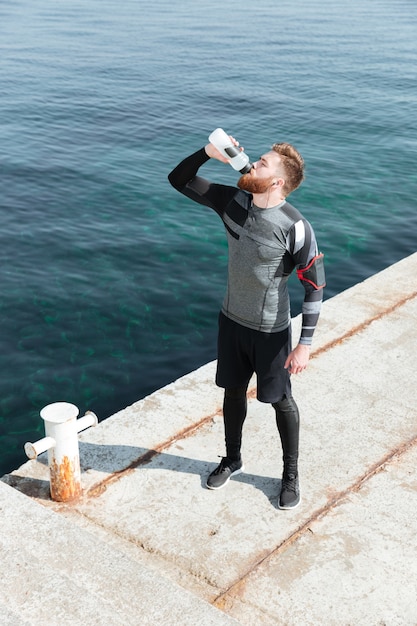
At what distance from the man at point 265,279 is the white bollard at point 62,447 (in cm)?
96

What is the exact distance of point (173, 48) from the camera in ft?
103

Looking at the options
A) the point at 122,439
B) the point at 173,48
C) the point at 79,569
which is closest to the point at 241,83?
the point at 173,48

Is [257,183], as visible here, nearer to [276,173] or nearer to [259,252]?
[276,173]

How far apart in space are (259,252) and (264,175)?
432 millimetres

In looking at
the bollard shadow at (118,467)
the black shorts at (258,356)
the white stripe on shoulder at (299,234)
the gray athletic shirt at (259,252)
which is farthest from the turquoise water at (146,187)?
the white stripe on shoulder at (299,234)

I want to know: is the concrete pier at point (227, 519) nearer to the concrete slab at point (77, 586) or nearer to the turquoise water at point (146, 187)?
the concrete slab at point (77, 586)

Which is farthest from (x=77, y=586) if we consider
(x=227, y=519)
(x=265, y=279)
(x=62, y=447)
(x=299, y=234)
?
(x=299, y=234)

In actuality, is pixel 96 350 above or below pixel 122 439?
below

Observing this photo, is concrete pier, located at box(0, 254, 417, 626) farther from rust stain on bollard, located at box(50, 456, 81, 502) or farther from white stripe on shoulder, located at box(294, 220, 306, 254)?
white stripe on shoulder, located at box(294, 220, 306, 254)

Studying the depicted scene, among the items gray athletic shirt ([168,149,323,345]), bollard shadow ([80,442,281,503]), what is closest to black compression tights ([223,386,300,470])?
bollard shadow ([80,442,281,503])

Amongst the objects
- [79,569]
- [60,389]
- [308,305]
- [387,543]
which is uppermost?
[308,305]

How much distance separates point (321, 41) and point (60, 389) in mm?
31464

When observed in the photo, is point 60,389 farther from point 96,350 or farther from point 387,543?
point 387,543

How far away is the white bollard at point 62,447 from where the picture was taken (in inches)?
169
